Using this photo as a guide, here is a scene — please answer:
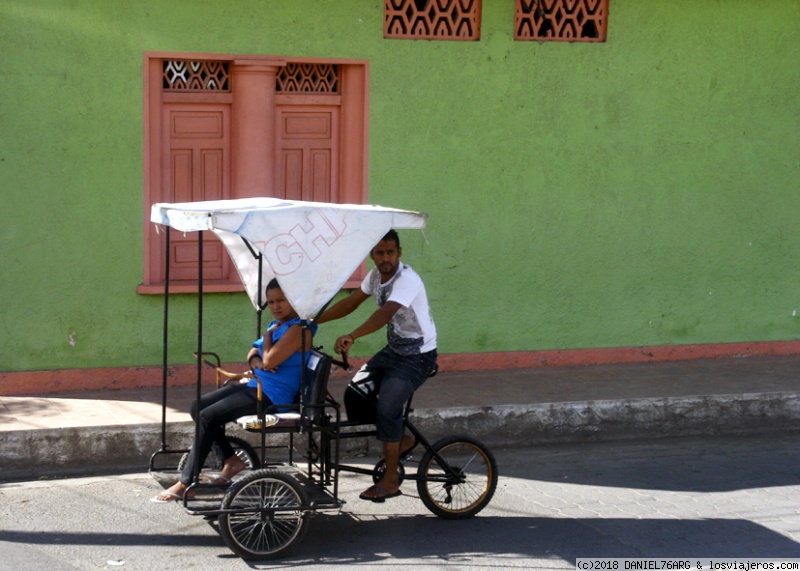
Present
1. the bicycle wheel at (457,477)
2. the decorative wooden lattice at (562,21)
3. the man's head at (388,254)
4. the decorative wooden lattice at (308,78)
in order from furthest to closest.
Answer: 1. the decorative wooden lattice at (562,21)
2. the decorative wooden lattice at (308,78)
3. the bicycle wheel at (457,477)
4. the man's head at (388,254)

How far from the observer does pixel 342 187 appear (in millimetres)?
9727

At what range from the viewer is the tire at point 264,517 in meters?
5.82

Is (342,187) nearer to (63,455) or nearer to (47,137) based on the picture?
(47,137)

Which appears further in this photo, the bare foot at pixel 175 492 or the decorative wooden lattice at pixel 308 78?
the decorative wooden lattice at pixel 308 78

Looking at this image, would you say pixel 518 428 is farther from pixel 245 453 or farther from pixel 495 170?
pixel 245 453

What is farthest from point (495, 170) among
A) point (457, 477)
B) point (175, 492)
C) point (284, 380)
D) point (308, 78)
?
point (175, 492)

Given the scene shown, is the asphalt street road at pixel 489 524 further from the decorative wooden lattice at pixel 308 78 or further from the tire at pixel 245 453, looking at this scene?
the decorative wooden lattice at pixel 308 78

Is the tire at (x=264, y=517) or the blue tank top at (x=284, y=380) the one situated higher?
the blue tank top at (x=284, y=380)

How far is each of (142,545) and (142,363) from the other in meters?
3.29

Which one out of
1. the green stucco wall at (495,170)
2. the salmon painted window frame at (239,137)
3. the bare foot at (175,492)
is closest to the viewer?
the bare foot at (175,492)

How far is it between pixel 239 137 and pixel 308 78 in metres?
0.82

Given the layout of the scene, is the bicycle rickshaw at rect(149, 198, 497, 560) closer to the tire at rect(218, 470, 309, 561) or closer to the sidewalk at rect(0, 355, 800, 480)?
the tire at rect(218, 470, 309, 561)

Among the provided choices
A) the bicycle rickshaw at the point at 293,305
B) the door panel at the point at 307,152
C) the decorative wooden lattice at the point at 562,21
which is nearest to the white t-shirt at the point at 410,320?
the bicycle rickshaw at the point at 293,305

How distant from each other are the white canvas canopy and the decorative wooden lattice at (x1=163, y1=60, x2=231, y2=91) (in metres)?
3.31
